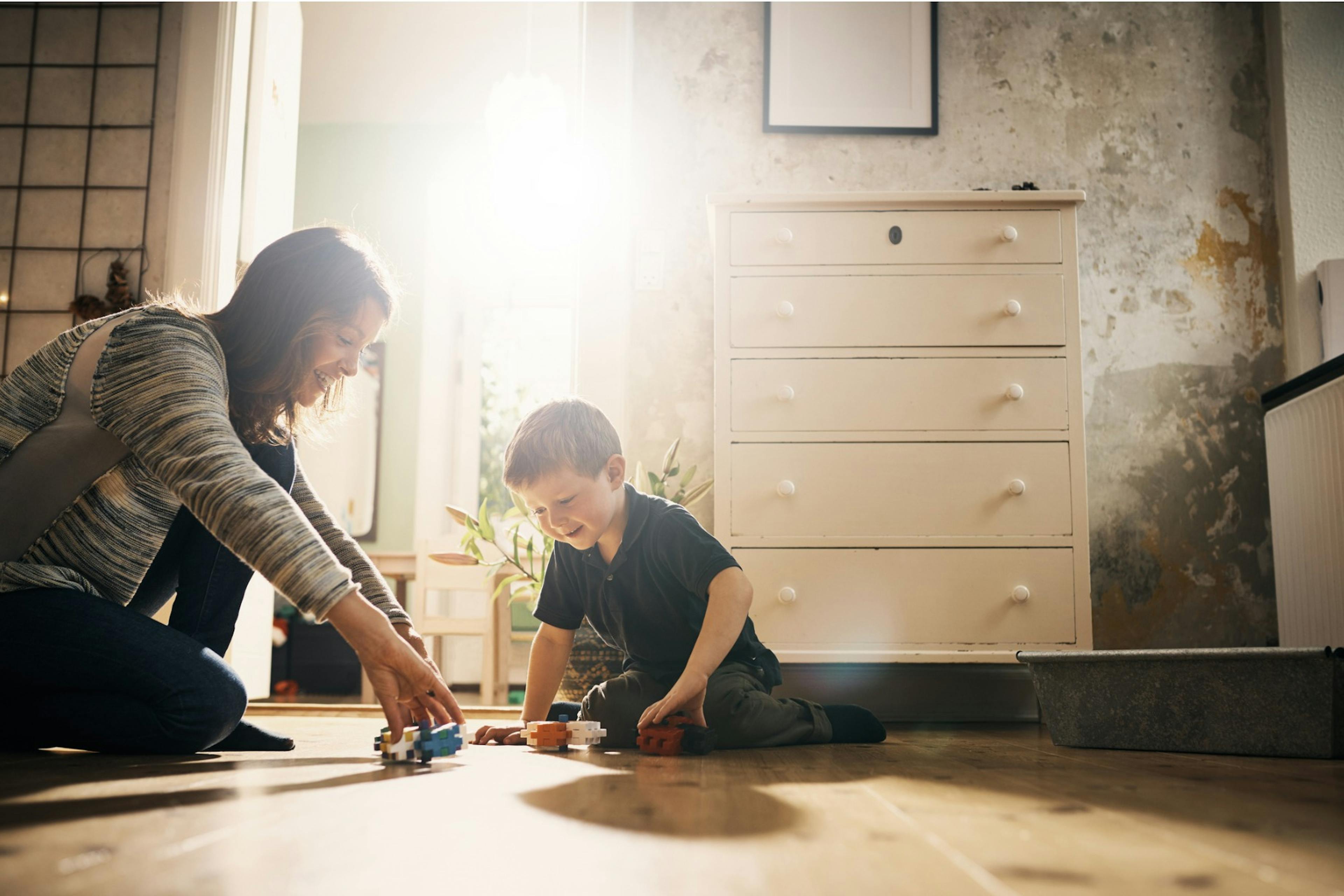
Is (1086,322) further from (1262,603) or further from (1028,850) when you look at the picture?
(1028,850)

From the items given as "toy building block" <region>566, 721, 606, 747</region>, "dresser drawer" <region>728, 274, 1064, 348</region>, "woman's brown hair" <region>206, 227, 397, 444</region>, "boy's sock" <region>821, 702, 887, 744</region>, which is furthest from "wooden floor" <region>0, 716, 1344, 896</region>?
"dresser drawer" <region>728, 274, 1064, 348</region>

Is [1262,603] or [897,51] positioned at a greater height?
[897,51]

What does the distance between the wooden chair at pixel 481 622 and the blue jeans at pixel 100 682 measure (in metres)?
2.61

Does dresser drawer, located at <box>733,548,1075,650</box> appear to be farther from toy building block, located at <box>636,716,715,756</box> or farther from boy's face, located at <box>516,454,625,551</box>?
toy building block, located at <box>636,716,715,756</box>

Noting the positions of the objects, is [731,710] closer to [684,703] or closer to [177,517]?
[684,703]

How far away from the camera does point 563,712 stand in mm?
1746

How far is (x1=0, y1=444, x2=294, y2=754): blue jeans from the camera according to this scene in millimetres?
1169

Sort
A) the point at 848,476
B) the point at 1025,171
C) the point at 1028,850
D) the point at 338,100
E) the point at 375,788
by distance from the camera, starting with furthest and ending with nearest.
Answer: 1. the point at 338,100
2. the point at 1025,171
3. the point at 848,476
4. the point at 375,788
5. the point at 1028,850

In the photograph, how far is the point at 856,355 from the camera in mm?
2113

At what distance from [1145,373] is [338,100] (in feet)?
15.1

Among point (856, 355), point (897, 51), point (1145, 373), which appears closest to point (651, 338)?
point (856, 355)

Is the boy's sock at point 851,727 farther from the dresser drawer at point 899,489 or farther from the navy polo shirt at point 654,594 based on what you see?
the dresser drawer at point 899,489

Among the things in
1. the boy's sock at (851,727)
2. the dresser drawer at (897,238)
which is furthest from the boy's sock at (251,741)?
the dresser drawer at (897,238)

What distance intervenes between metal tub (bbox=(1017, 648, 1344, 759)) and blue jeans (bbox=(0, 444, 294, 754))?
1188mm
